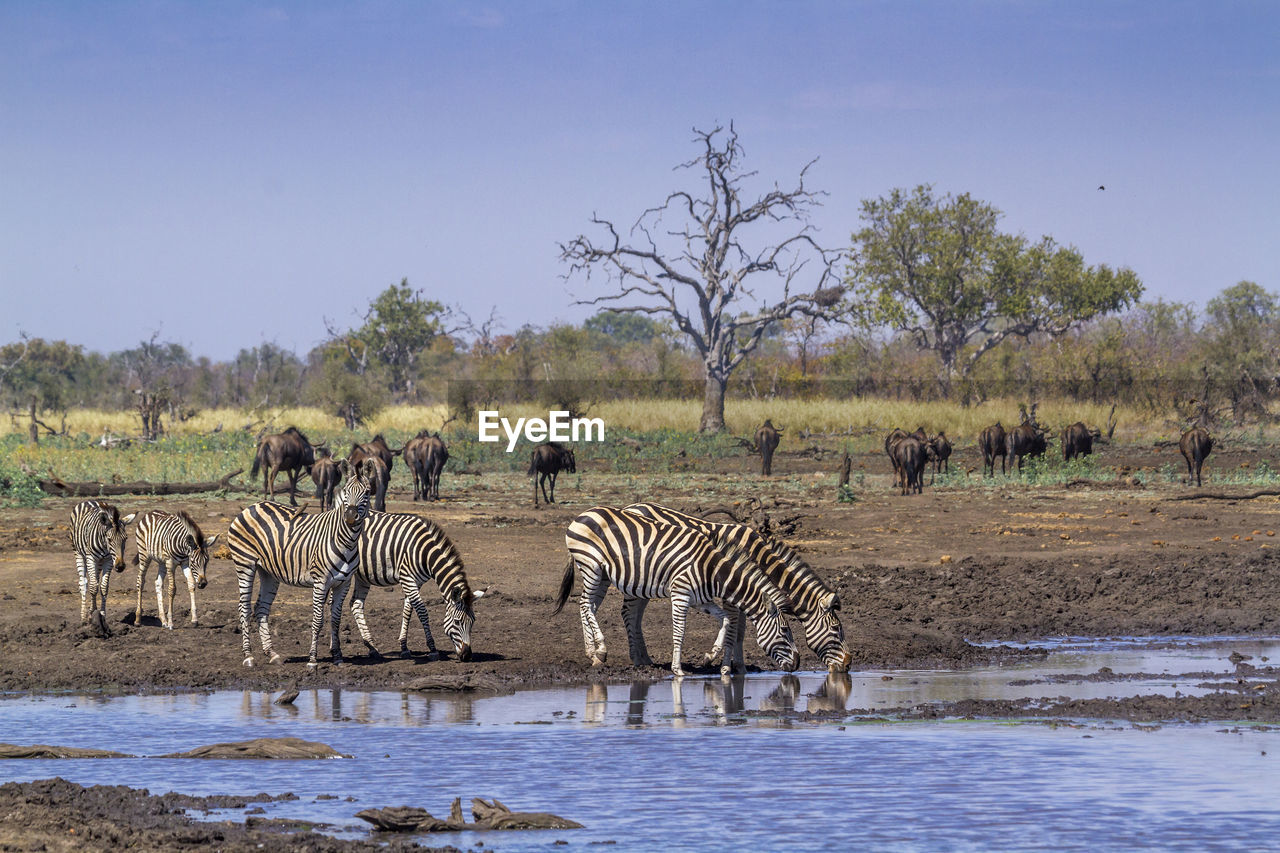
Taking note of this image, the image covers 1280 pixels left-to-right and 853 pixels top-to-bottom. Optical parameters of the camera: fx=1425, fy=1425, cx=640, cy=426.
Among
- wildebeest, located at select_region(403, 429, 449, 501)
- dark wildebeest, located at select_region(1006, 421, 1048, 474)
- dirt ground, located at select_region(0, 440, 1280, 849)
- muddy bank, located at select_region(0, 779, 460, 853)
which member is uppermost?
dark wildebeest, located at select_region(1006, 421, 1048, 474)

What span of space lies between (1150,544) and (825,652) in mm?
10303

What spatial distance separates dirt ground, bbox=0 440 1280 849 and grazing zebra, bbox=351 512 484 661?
0.36 meters

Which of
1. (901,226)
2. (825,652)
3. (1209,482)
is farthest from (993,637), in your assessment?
(901,226)

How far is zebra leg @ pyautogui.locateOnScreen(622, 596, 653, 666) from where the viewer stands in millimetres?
12977

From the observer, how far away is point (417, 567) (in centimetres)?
1307

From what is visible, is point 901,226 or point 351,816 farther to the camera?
point 901,226

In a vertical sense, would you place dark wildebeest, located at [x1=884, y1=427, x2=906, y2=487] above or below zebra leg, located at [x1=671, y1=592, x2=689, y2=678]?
above

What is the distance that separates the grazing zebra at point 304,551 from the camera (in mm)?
12492

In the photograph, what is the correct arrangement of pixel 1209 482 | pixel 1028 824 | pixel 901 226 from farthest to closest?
pixel 901 226 < pixel 1209 482 < pixel 1028 824

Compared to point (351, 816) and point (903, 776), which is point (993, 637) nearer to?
point (903, 776)

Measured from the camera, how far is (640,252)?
196 ft

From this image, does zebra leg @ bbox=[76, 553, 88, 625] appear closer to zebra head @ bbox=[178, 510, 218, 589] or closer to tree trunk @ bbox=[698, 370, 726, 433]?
zebra head @ bbox=[178, 510, 218, 589]

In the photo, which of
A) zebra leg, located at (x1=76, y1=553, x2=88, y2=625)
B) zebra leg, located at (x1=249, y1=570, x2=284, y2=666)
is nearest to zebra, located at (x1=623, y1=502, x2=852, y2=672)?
zebra leg, located at (x1=249, y1=570, x2=284, y2=666)

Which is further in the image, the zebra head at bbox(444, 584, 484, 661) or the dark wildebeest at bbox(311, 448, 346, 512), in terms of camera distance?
the dark wildebeest at bbox(311, 448, 346, 512)
